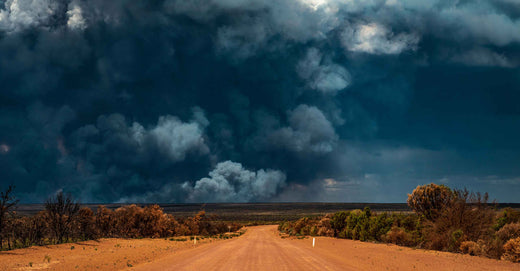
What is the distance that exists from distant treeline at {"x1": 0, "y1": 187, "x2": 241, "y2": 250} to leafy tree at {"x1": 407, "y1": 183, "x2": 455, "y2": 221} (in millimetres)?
31354

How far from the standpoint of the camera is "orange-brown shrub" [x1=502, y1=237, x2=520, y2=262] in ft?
64.0

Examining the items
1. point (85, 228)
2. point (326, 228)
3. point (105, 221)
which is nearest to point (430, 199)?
point (326, 228)

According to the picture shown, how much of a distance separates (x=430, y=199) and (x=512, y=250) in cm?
1628

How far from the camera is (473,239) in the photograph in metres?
25.2

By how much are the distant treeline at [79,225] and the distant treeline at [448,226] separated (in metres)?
23.8

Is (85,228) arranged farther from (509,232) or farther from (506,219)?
(506,219)

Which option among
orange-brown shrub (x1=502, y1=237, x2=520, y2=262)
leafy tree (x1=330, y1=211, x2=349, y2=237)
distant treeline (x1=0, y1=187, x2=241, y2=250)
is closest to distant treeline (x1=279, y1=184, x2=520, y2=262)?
orange-brown shrub (x1=502, y1=237, x2=520, y2=262)

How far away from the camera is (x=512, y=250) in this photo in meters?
20.0

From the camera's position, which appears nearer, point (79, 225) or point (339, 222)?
point (79, 225)

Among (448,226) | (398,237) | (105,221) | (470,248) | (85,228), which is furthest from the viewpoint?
(105,221)

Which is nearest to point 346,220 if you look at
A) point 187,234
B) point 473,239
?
point 473,239

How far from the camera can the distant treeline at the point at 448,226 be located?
22.0m

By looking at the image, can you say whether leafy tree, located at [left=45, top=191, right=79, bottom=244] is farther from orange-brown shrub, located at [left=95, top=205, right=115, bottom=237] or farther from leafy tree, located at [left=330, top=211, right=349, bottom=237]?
leafy tree, located at [left=330, top=211, right=349, bottom=237]

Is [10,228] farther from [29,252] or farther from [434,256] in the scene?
[434,256]
